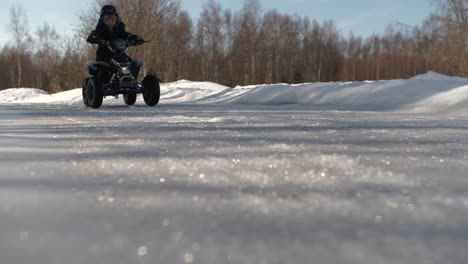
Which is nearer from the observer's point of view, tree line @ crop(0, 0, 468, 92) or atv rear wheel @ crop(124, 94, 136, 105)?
atv rear wheel @ crop(124, 94, 136, 105)

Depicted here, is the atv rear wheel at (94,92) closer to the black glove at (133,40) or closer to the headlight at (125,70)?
the headlight at (125,70)

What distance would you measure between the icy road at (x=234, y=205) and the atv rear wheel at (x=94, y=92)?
2.73 m

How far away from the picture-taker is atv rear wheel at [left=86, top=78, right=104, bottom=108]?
12.5 feet

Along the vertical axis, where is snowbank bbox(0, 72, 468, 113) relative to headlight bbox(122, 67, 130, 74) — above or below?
below

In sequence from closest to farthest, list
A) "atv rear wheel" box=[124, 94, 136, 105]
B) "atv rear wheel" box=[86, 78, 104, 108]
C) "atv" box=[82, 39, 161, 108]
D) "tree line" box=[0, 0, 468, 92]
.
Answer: "atv rear wheel" box=[86, 78, 104, 108] → "atv" box=[82, 39, 161, 108] → "atv rear wheel" box=[124, 94, 136, 105] → "tree line" box=[0, 0, 468, 92]

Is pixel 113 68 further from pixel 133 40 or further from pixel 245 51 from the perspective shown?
pixel 245 51

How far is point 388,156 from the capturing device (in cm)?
108

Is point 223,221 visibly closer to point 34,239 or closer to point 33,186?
point 34,239

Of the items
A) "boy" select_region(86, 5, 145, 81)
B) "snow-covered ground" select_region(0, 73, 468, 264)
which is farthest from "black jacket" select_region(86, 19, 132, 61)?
"snow-covered ground" select_region(0, 73, 468, 264)

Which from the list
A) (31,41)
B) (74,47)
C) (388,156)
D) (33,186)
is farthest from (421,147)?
(31,41)

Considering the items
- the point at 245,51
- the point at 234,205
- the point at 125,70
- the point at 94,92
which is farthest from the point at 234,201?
the point at 245,51

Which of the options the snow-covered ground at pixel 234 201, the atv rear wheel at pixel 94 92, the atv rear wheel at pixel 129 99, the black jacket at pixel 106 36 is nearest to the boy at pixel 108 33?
the black jacket at pixel 106 36

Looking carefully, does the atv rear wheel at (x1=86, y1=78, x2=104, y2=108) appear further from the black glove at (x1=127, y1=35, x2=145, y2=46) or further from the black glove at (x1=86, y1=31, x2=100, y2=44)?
the black glove at (x1=127, y1=35, x2=145, y2=46)

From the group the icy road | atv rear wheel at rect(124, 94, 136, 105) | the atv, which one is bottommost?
the icy road
